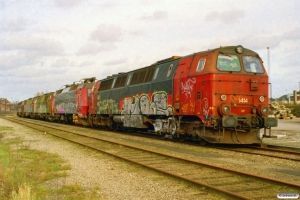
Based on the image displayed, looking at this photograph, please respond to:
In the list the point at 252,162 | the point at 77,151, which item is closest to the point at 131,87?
the point at 77,151

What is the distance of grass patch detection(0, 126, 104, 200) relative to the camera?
670cm

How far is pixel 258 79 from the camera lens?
1354 cm

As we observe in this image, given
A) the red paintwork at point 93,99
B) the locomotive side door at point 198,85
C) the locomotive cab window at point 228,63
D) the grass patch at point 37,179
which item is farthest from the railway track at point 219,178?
the red paintwork at point 93,99

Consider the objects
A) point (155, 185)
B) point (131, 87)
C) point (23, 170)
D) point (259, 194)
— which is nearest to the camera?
point (259, 194)

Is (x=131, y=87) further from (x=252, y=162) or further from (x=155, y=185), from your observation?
(x=155, y=185)

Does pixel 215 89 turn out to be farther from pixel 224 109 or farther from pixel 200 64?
pixel 200 64

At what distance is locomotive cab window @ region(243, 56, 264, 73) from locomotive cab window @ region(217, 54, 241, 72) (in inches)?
14.3

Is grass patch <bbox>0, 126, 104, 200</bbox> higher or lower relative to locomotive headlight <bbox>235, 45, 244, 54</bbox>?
lower

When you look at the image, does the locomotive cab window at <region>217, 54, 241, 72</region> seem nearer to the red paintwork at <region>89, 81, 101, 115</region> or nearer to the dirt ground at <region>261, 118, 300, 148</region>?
the dirt ground at <region>261, 118, 300, 148</region>

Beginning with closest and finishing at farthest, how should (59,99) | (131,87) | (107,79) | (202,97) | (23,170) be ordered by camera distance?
(23,170) < (202,97) < (131,87) < (107,79) < (59,99)

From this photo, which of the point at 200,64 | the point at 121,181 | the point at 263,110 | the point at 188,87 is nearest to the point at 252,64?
the point at 263,110

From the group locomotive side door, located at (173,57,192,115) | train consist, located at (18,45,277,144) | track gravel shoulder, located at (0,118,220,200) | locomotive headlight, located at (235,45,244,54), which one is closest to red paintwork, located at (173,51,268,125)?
train consist, located at (18,45,277,144)

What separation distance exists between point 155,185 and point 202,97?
20.8ft

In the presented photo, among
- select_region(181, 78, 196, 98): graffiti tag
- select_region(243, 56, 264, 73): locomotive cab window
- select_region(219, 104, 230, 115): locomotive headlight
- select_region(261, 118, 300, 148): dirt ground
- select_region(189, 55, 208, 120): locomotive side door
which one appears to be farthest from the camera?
select_region(261, 118, 300, 148): dirt ground
